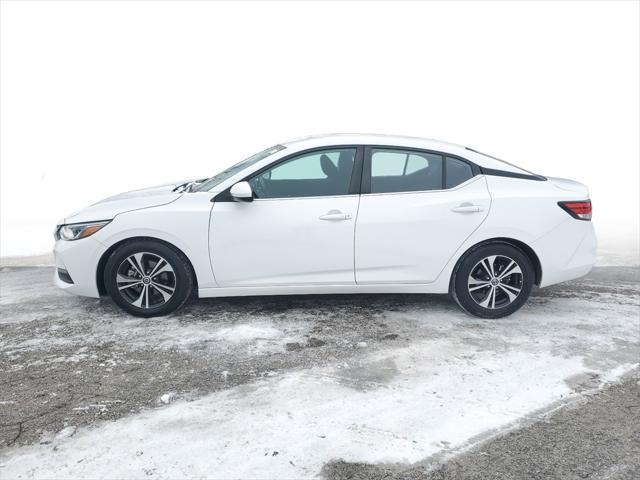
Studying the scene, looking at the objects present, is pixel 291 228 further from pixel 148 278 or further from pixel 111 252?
pixel 111 252

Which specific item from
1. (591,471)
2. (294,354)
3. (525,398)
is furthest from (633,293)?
(294,354)

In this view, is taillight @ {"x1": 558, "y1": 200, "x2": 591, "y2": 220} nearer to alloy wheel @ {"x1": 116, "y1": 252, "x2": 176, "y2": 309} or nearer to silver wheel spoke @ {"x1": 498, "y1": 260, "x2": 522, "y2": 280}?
silver wheel spoke @ {"x1": 498, "y1": 260, "x2": 522, "y2": 280}

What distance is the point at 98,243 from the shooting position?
13.2 ft

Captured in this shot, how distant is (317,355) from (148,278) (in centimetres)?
165

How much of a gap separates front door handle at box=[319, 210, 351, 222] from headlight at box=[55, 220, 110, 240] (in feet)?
6.00

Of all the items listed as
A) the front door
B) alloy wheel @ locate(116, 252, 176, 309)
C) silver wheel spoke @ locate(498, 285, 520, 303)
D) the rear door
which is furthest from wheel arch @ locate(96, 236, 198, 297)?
silver wheel spoke @ locate(498, 285, 520, 303)

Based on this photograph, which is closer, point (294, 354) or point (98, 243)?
point (294, 354)

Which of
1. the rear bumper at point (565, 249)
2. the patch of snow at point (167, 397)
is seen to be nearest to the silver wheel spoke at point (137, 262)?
the patch of snow at point (167, 397)

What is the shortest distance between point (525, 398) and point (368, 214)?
1.82 meters

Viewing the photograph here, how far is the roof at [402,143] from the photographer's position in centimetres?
418

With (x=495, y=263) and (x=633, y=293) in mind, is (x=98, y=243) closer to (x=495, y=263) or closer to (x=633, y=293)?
(x=495, y=263)

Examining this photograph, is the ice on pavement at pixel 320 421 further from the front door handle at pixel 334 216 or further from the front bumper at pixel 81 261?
the front bumper at pixel 81 261

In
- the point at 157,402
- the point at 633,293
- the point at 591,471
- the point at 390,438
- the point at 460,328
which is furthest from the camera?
the point at 633,293

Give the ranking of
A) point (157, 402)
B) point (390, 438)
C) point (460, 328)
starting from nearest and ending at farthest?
1. point (390, 438)
2. point (157, 402)
3. point (460, 328)
